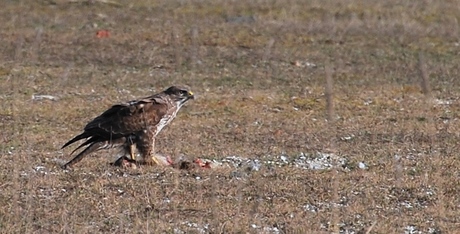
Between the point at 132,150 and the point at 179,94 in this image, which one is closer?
the point at 132,150

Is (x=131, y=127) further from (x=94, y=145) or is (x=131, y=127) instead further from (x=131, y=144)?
(x=94, y=145)

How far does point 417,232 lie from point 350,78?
11742 millimetres

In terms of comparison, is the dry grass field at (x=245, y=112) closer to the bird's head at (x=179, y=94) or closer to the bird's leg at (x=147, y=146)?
the bird's leg at (x=147, y=146)

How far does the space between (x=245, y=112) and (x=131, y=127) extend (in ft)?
16.8

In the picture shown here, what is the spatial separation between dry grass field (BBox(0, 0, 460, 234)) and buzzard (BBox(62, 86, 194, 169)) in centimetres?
28

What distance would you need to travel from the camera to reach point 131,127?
11867 mm

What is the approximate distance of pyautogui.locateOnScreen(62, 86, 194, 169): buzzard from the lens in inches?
462

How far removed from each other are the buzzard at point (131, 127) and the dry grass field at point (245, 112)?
0.92 feet

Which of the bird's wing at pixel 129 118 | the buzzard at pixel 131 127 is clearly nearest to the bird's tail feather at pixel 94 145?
the buzzard at pixel 131 127

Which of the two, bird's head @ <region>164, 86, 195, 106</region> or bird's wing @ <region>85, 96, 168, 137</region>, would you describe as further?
bird's head @ <region>164, 86, 195, 106</region>

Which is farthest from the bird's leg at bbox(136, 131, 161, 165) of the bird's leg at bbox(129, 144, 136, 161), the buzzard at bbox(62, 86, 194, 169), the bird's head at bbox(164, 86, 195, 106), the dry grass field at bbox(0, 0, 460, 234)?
the bird's head at bbox(164, 86, 195, 106)

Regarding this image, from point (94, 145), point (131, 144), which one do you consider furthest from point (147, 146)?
point (94, 145)

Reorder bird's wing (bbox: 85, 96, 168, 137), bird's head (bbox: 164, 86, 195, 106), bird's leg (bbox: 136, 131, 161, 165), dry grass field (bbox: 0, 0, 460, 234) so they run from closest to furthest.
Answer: dry grass field (bbox: 0, 0, 460, 234) → bird's wing (bbox: 85, 96, 168, 137) → bird's leg (bbox: 136, 131, 161, 165) → bird's head (bbox: 164, 86, 195, 106)

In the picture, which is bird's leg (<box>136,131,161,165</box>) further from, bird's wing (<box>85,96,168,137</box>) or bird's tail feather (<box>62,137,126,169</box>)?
bird's tail feather (<box>62,137,126,169</box>)
